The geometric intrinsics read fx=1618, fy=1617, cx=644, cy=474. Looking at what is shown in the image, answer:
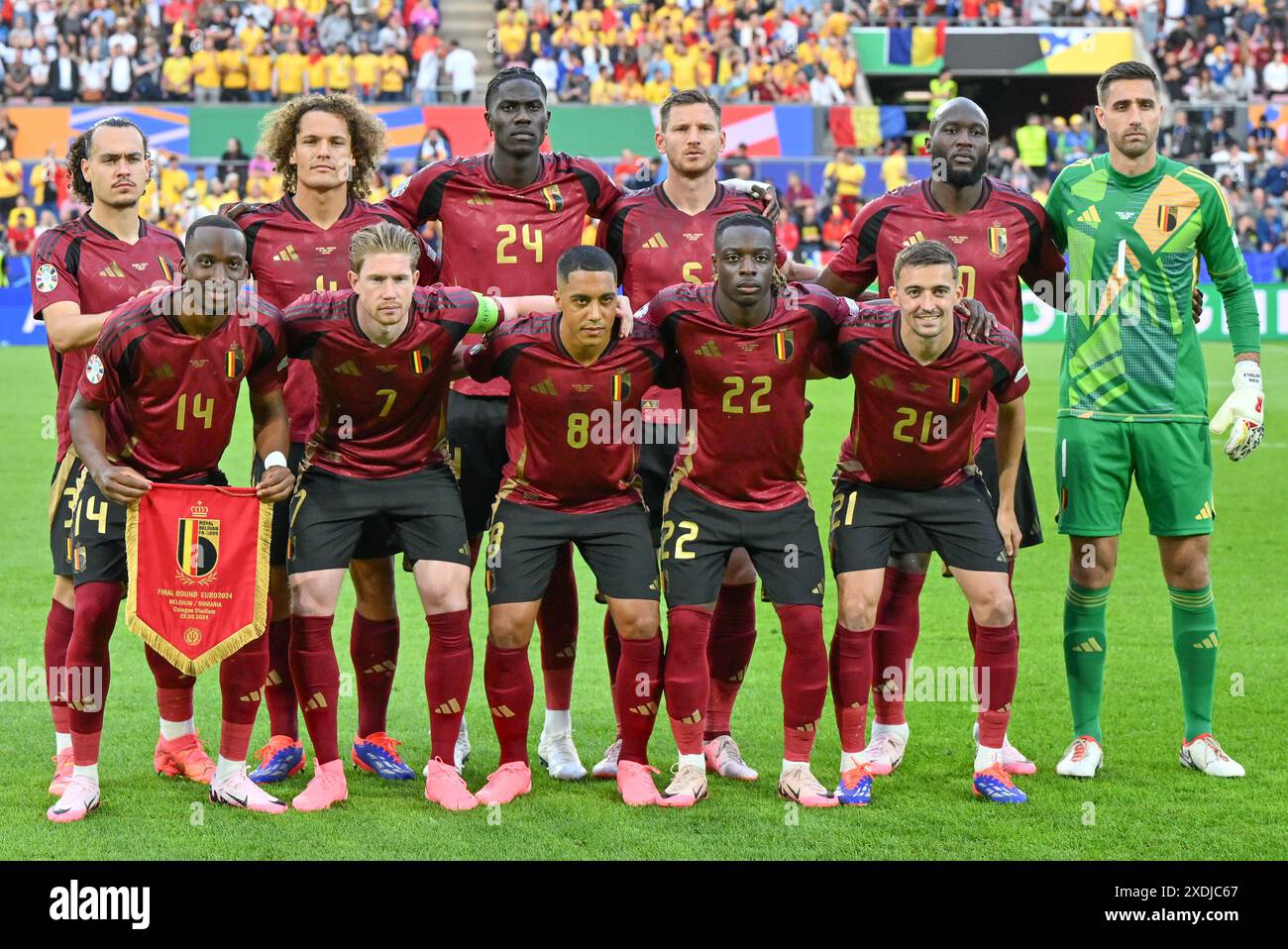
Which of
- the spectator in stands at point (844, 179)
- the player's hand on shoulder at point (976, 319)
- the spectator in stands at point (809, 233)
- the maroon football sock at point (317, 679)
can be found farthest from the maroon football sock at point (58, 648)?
the spectator in stands at point (844, 179)

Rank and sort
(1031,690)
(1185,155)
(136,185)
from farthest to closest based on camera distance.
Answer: (1185,155) → (1031,690) → (136,185)

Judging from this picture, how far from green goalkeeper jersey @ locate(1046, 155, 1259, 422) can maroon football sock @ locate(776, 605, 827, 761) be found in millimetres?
1359

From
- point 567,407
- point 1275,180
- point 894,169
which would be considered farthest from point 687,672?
point 1275,180

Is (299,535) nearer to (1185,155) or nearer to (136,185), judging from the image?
(136,185)

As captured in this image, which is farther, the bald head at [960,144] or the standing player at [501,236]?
the standing player at [501,236]

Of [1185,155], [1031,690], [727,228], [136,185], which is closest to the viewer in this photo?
[727,228]

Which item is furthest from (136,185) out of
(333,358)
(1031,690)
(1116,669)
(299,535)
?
(1116,669)

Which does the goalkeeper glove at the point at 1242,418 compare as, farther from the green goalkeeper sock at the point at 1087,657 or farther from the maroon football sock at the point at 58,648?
the maroon football sock at the point at 58,648

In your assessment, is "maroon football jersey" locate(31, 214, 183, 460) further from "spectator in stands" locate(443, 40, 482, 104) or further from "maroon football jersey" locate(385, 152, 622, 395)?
"spectator in stands" locate(443, 40, 482, 104)

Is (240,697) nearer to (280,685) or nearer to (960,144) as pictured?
(280,685)

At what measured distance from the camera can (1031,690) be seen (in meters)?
6.97

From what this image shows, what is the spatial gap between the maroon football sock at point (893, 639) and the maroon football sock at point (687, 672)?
0.87 m

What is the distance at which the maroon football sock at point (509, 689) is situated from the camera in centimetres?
550

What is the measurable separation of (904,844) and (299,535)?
2.23 metres
